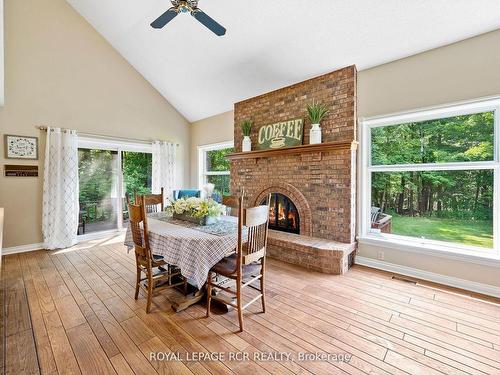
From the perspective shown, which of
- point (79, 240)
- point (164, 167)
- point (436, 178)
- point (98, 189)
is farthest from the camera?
point (164, 167)

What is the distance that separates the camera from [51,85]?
4.13 m

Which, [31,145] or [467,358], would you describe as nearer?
[467,358]

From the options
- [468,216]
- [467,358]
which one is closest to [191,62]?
[468,216]

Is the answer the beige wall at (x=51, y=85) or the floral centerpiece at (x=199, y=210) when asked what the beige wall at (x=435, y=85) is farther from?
the beige wall at (x=51, y=85)

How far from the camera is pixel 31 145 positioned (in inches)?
157

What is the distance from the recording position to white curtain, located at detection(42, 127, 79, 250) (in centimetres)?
405

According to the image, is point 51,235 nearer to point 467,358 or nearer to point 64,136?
point 64,136

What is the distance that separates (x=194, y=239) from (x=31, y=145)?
389 cm

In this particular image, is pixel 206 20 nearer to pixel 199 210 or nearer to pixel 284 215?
pixel 199 210

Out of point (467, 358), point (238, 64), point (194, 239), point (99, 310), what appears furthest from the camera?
point (238, 64)

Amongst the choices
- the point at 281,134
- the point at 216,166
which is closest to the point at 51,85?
the point at 216,166

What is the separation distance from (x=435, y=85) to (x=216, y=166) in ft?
13.8

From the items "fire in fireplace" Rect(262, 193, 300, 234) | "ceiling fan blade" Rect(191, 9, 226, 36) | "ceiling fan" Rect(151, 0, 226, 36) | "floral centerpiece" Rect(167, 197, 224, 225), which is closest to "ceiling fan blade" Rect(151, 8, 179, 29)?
"ceiling fan" Rect(151, 0, 226, 36)

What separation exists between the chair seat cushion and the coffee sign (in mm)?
2152
